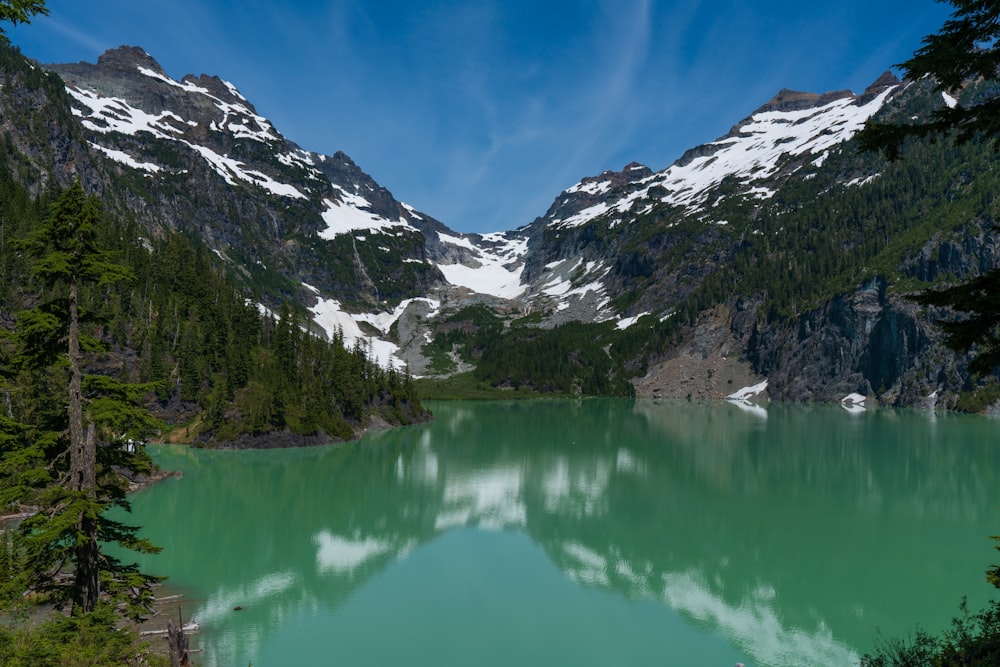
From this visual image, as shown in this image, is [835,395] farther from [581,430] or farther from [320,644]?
[320,644]

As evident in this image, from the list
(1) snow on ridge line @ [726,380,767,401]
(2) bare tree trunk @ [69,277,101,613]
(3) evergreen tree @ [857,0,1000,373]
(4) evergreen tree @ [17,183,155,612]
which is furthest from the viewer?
(1) snow on ridge line @ [726,380,767,401]

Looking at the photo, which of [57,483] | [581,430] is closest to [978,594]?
[57,483]

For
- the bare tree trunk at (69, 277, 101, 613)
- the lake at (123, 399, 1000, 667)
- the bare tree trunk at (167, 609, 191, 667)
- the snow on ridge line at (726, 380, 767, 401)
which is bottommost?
the lake at (123, 399, 1000, 667)

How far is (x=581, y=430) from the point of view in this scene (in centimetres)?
10669

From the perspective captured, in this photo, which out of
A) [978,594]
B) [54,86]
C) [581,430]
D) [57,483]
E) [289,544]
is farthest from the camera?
[54,86]

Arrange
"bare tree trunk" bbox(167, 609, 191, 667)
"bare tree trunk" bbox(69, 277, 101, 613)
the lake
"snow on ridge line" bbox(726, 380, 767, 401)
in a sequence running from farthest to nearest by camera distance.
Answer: "snow on ridge line" bbox(726, 380, 767, 401) < the lake < "bare tree trunk" bbox(69, 277, 101, 613) < "bare tree trunk" bbox(167, 609, 191, 667)

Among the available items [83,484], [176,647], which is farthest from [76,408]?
[176,647]

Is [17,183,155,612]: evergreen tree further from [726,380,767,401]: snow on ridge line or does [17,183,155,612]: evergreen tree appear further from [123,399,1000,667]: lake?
[726,380,767,401]: snow on ridge line

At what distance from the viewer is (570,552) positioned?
121ft

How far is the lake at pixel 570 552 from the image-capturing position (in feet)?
80.2

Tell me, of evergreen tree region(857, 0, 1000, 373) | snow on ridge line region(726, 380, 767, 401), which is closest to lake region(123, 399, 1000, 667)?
evergreen tree region(857, 0, 1000, 373)

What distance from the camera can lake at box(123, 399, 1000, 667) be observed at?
80.2 feet

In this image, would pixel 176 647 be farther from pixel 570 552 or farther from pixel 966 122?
pixel 570 552

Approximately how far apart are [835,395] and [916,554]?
155751mm
